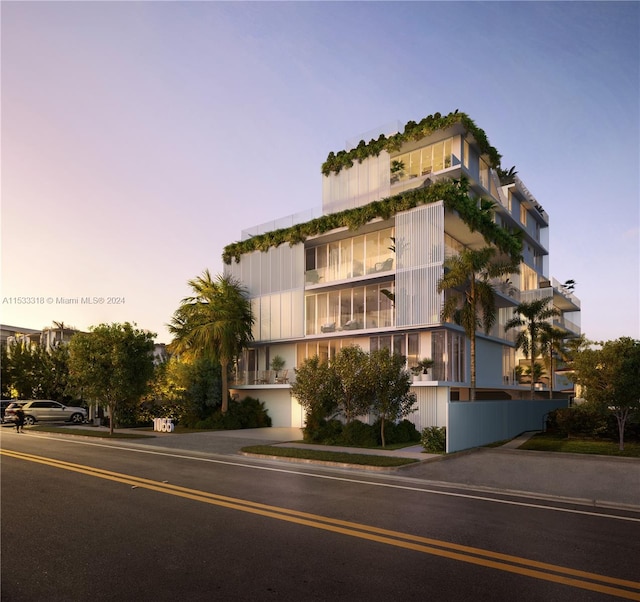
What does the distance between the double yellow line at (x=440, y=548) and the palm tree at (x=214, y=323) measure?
21900mm

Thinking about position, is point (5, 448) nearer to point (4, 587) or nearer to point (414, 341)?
point (4, 587)

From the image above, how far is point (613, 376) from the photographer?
63.5 ft

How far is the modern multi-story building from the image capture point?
1081 inches

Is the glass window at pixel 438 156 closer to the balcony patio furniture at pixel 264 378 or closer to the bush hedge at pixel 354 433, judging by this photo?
the bush hedge at pixel 354 433

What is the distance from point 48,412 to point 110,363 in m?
13.9

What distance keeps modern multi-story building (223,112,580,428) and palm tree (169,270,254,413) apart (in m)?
1.40

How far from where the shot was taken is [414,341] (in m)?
28.3


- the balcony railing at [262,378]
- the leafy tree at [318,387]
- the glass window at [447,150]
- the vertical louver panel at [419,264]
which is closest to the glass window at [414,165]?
the glass window at [447,150]

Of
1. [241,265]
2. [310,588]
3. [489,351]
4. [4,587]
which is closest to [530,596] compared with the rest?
[310,588]

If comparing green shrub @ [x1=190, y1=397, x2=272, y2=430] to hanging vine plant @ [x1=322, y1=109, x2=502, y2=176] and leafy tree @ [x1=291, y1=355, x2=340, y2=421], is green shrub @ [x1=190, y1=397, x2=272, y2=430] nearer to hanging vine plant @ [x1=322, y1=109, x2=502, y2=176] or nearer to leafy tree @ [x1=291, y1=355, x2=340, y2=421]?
leafy tree @ [x1=291, y1=355, x2=340, y2=421]

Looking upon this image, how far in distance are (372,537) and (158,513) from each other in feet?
12.8

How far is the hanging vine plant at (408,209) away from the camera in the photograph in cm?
2770

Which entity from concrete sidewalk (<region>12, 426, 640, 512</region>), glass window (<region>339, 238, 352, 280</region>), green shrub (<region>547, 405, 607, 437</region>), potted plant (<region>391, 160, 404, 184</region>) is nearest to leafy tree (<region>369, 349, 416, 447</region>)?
concrete sidewalk (<region>12, 426, 640, 512</region>)

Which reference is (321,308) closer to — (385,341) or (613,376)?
(385,341)
